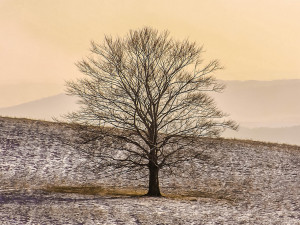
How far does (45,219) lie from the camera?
2741 centimetres

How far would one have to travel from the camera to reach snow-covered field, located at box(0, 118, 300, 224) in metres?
29.2

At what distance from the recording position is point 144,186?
41781 mm

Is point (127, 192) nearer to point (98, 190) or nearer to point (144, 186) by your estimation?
point (98, 190)

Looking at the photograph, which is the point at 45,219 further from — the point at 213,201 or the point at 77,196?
the point at 213,201

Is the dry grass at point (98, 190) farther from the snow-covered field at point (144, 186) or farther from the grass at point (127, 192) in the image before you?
the snow-covered field at point (144, 186)

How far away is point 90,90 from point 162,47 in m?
5.30

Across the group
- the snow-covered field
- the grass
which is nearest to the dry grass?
the grass

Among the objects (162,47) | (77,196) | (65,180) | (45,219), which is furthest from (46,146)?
(45,219)

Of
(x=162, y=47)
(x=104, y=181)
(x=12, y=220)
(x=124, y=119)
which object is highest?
(x=162, y=47)

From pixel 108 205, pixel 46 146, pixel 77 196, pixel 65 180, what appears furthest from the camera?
pixel 46 146

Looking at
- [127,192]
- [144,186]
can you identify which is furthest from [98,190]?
[144,186]

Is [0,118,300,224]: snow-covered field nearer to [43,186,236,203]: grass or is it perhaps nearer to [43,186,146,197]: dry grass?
[43,186,236,203]: grass

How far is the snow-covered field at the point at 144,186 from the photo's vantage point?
29.2m

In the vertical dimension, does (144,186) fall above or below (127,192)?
above
